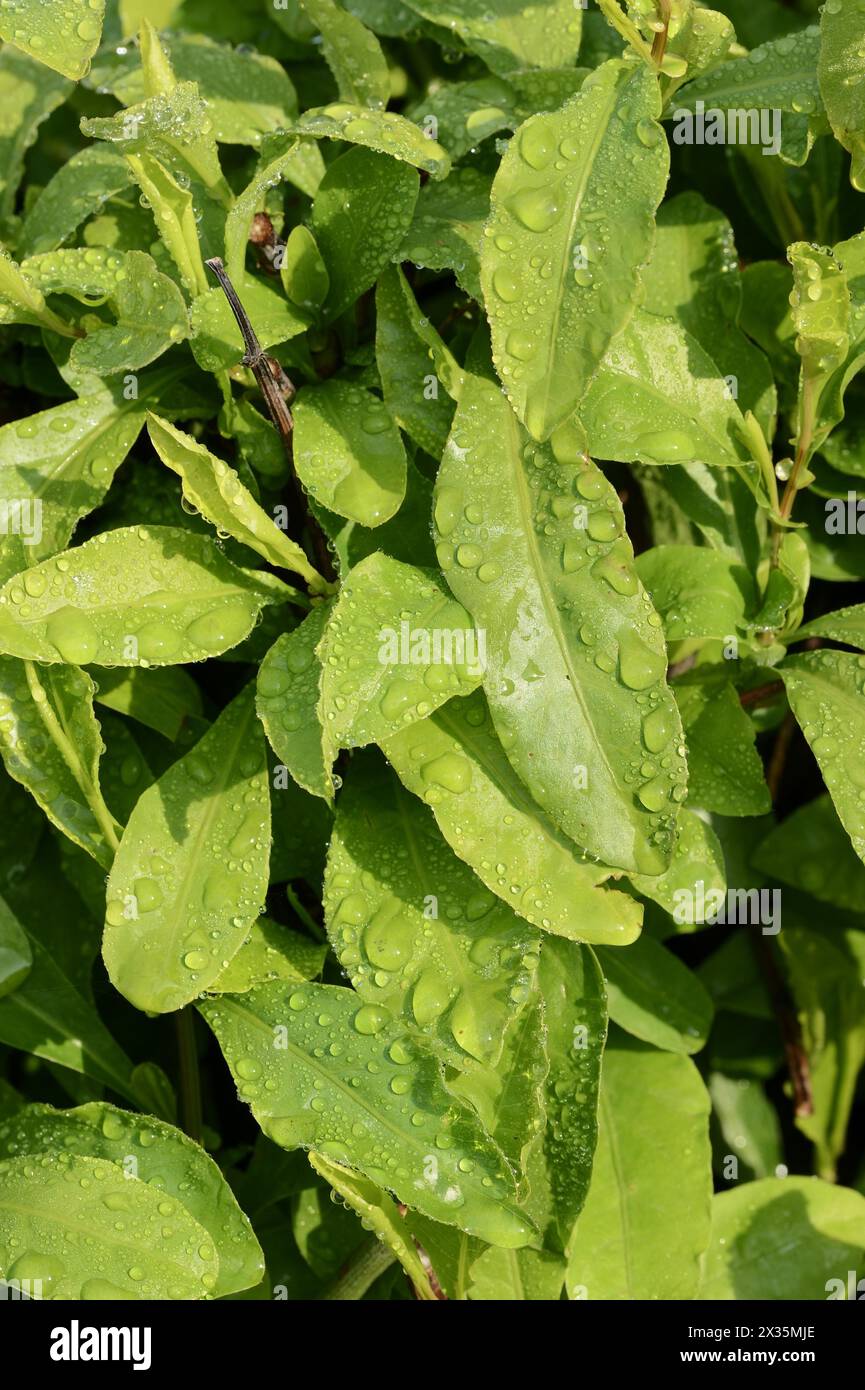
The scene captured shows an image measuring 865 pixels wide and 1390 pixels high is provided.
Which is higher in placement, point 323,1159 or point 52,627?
point 52,627

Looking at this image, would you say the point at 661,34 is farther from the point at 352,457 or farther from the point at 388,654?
the point at 388,654

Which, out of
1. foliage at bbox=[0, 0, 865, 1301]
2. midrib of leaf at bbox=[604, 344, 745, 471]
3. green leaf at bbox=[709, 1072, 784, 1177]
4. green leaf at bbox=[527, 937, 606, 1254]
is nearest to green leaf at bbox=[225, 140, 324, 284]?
foliage at bbox=[0, 0, 865, 1301]

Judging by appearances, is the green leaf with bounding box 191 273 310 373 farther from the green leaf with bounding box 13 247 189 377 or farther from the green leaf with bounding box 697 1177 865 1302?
the green leaf with bounding box 697 1177 865 1302

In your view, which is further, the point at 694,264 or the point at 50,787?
the point at 694,264

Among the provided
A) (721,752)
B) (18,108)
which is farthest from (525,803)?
(18,108)
